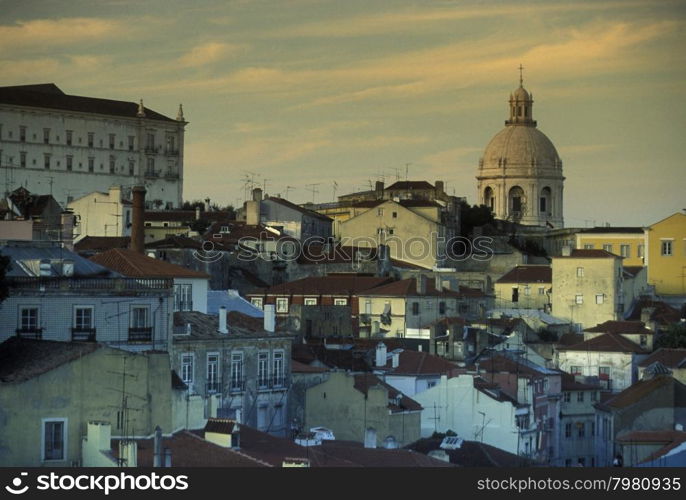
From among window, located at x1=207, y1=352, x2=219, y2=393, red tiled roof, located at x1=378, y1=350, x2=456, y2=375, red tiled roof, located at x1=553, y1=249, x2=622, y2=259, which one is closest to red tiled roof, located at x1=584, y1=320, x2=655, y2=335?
red tiled roof, located at x1=553, y1=249, x2=622, y2=259

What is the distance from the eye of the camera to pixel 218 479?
98.2 ft

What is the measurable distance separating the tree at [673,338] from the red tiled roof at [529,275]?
10.2 metres

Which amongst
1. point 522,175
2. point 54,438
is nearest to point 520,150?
point 522,175

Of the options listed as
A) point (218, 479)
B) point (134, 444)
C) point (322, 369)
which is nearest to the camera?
point (218, 479)

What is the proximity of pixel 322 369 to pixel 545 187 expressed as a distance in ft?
239

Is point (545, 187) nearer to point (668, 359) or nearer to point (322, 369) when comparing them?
point (668, 359)

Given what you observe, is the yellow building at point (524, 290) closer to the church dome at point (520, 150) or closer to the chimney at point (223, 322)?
the chimney at point (223, 322)

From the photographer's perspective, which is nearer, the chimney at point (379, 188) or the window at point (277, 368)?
the window at point (277, 368)

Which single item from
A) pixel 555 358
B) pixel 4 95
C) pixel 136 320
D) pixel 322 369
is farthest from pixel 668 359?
pixel 4 95

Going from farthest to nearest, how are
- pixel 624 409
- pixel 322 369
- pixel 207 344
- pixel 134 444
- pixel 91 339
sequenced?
pixel 624 409 < pixel 322 369 < pixel 207 344 < pixel 91 339 < pixel 134 444

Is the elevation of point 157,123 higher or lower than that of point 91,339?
higher

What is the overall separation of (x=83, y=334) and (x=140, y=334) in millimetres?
1339

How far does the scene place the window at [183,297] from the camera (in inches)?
1976

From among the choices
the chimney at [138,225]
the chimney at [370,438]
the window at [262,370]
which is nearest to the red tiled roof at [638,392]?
the window at [262,370]
